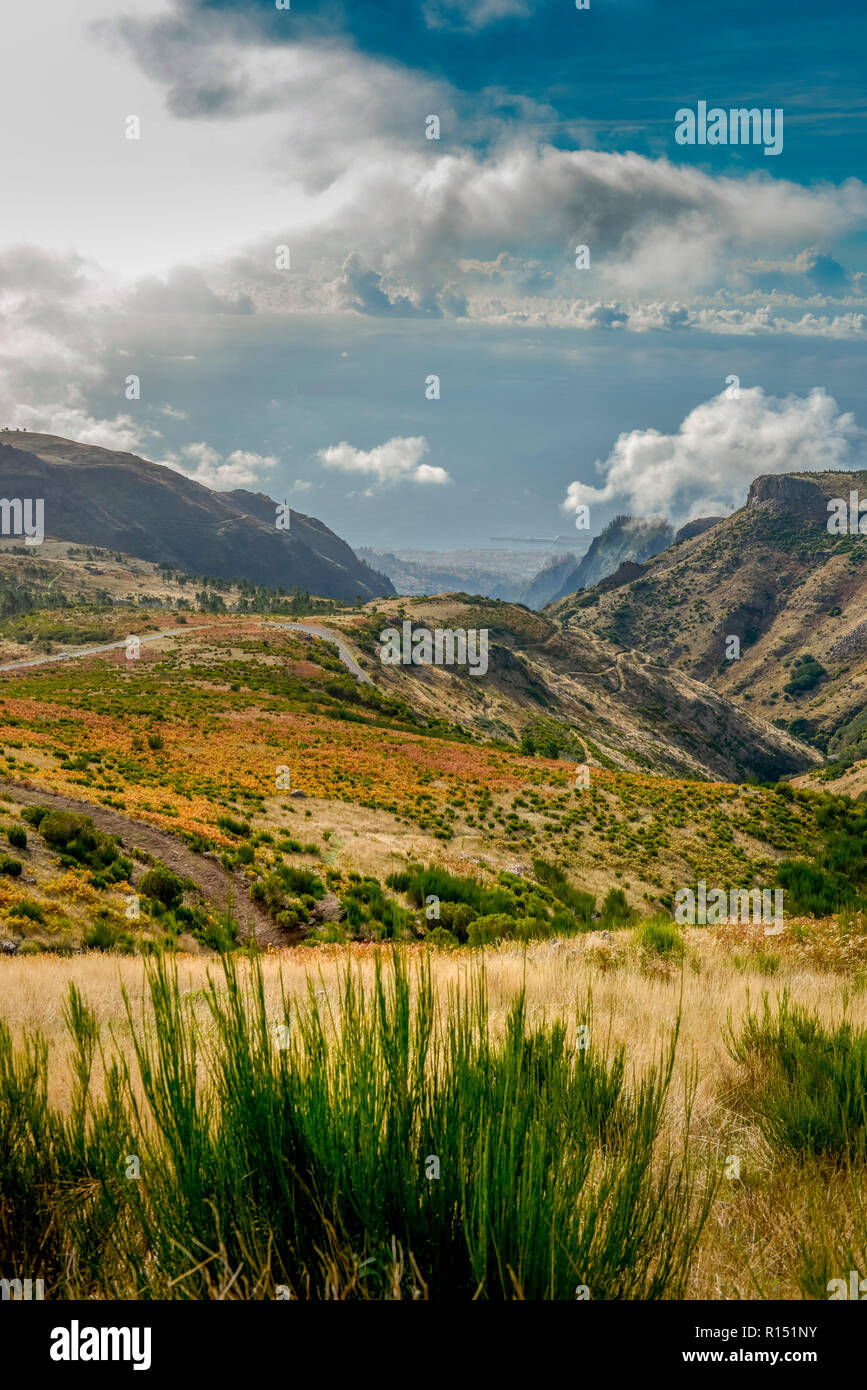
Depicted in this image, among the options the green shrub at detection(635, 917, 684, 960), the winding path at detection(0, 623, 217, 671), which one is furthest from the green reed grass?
the winding path at detection(0, 623, 217, 671)

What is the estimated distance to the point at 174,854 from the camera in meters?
18.9

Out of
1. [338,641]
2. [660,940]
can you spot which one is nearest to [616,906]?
[660,940]

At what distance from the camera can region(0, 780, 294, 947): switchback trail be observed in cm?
1603

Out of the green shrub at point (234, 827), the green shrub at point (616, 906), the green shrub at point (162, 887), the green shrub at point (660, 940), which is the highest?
the green shrub at point (660, 940)

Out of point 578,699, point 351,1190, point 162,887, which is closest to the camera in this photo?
point 351,1190

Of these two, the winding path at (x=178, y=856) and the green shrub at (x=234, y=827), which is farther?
the green shrub at (x=234, y=827)

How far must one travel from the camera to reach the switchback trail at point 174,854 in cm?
1603

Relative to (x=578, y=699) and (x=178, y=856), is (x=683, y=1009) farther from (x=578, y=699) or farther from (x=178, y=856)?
(x=578, y=699)

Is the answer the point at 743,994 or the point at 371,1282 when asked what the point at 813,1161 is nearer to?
the point at 371,1282

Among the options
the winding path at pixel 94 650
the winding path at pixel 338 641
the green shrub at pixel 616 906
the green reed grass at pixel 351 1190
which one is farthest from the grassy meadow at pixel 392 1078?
the winding path at pixel 338 641

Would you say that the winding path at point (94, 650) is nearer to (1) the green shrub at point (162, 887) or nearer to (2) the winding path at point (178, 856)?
(2) the winding path at point (178, 856)

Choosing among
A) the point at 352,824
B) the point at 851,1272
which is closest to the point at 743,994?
the point at 851,1272
